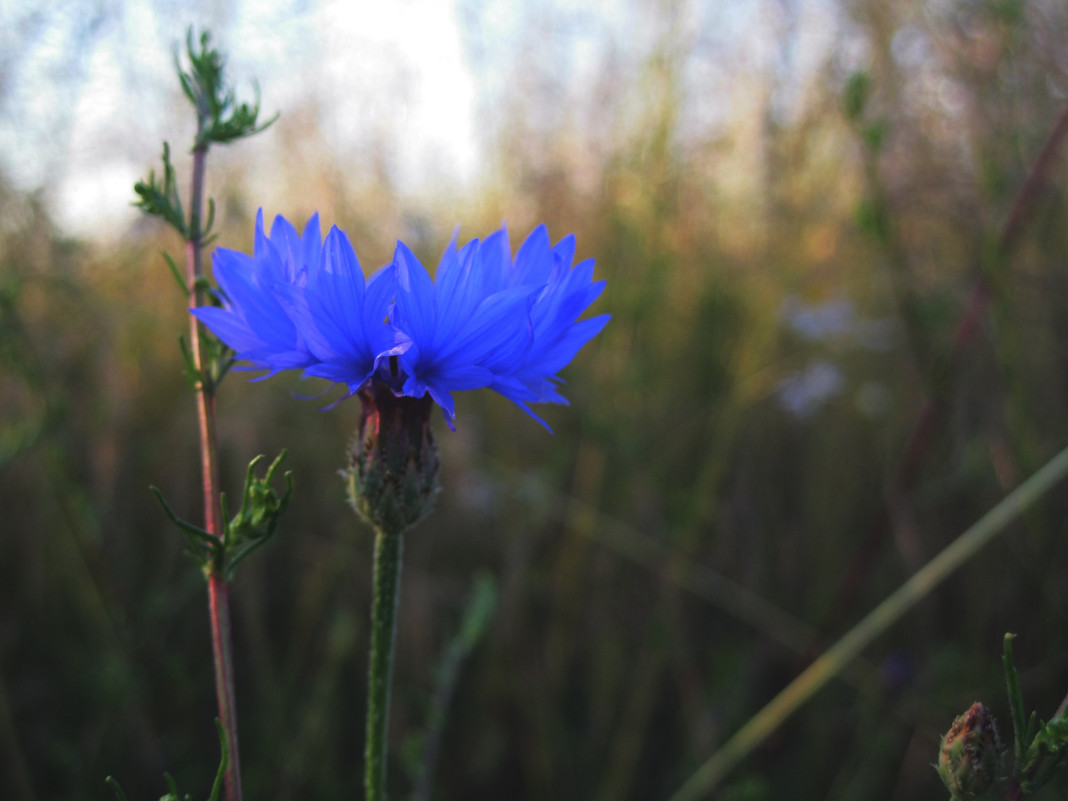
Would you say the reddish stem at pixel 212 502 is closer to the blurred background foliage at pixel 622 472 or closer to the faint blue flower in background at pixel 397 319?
the faint blue flower in background at pixel 397 319

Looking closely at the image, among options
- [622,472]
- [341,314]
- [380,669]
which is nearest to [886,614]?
[380,669]

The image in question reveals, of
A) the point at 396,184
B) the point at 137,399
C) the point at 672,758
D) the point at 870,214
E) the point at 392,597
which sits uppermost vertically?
the point at 396,184

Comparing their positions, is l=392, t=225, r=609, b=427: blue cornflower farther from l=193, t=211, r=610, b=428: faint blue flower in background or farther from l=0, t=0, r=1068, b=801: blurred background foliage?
l=0, t=0, r=1068, b=801: blurred background foliage

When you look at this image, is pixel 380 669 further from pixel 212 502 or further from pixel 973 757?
pixel 973 757

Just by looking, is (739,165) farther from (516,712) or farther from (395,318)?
(395,318)

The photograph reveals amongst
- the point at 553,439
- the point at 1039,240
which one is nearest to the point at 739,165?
the point at 1039,240

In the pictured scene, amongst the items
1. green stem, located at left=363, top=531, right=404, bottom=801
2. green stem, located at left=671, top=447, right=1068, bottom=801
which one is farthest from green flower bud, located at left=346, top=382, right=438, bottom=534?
green stem, located at left=671, top=447, right=1068, bottom=801

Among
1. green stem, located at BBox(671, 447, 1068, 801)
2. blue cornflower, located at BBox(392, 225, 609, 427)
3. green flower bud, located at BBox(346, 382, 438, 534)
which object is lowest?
green stem, located at BBox(671, 447, 1068, 801)
